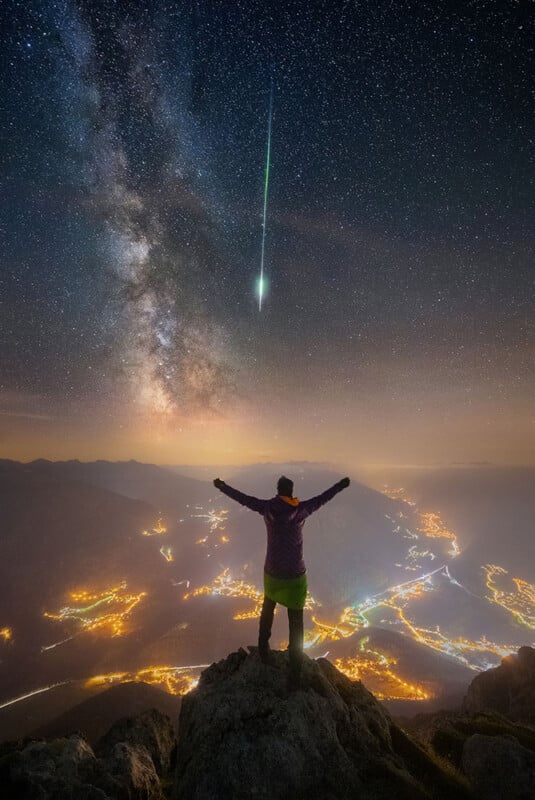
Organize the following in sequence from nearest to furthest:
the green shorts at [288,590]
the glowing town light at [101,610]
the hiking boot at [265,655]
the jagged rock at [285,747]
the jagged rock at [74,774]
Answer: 1. the jagged rock at [285,747]
2. the green shorts at [288,590]
3. the jagged rock at [74,774]
4. the hiking boot at [265,655]
5. the glowing town light at [101,610]

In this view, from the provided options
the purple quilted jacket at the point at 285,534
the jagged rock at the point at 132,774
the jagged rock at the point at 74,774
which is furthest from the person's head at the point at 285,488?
the jagged rock at the point at 132,774

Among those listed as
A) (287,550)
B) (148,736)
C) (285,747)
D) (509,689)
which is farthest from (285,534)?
(509,689)

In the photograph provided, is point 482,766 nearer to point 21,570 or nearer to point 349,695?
point 349,695

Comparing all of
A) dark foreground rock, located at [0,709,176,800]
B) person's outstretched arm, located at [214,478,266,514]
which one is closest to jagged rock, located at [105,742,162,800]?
dark foreground rock, located at [0,709,176,800]

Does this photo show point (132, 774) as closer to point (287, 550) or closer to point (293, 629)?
point (293, 629)

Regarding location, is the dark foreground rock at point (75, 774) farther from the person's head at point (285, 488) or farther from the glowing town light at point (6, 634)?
the glowing town light at point (6, 634)

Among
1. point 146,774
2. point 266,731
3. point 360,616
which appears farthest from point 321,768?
point 360,616
